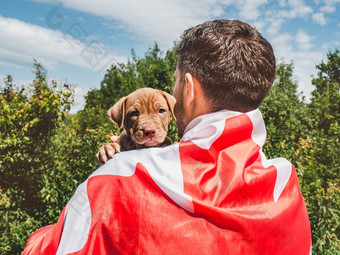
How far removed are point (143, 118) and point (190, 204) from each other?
77.7 inches

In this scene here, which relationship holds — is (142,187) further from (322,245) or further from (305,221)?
(322,245)

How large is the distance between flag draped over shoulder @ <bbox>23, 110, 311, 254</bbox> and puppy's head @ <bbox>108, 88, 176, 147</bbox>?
1372 millimetres

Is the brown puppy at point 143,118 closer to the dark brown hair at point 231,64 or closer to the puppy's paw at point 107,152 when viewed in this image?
the puppy's paw at point 107,152

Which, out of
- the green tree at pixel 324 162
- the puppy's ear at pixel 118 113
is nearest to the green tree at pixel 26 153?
the puppy's ear at pixel 118 113

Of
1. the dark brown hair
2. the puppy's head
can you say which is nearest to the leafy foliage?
the puppy's head

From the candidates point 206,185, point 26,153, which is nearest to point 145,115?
point 206,185

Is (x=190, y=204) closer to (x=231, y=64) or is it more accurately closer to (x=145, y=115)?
(x=231, y=64)

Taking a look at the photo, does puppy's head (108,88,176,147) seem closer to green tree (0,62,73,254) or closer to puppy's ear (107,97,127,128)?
puppy's ear (107,97,127,128)

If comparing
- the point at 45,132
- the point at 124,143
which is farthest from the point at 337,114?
the point at 124,143

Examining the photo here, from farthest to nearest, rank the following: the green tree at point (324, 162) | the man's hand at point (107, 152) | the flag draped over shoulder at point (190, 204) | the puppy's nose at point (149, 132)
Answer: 1. the green tree at point (324, 162)
2. the puppy's nose at point (149, 132)
3. the man's hand at point (107, 152)
4. the flag draped over shoulder at point (190, 204)

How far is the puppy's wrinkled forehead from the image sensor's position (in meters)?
3.66

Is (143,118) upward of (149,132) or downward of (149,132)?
upward

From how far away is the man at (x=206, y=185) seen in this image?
1.74 m

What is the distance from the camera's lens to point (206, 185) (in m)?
1.82
